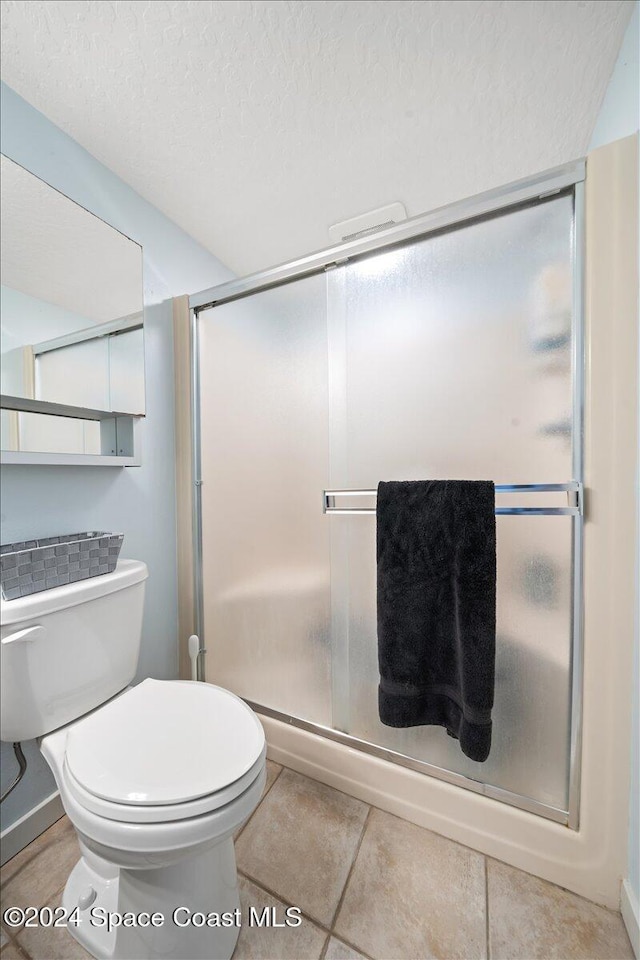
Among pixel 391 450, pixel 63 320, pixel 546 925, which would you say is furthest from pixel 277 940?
pixel 63 320

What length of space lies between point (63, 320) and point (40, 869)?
1.55 metres

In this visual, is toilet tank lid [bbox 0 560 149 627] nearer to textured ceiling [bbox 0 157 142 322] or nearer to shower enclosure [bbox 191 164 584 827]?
shower enclosure [bbox 191 164 584 827]

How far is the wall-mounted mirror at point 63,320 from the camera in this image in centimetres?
103

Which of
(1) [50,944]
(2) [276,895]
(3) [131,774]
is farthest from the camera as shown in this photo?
(2) [276,895]

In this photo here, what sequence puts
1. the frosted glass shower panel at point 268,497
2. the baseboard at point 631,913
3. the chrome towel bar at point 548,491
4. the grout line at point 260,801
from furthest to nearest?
the frosted glass shower panel at point 268,497
the grout line at point 260,801
the chrome towel bar at point 548,491
the baseboard at point 631,913

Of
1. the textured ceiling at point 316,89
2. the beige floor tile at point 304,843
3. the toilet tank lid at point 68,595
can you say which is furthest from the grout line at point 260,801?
the textured ceiling at point 316,89

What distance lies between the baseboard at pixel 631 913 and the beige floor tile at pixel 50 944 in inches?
47.5

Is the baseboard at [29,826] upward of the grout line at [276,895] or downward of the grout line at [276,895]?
upward

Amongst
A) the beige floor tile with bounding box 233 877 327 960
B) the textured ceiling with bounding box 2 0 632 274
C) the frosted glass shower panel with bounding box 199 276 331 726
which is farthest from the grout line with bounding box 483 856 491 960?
the textured ceiling with bounding box 2 0 632 274

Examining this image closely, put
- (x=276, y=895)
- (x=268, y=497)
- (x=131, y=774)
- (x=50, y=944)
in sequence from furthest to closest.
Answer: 1. (x=268, y=497)
2. (x=276, y=895)
3. (x=50, y=944)
4. (x=131, y=774)

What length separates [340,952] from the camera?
33.1 inches

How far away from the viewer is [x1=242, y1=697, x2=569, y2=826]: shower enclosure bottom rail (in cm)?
100

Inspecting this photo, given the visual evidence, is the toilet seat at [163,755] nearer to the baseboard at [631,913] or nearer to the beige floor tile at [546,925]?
the beige floor tile at [546,925]

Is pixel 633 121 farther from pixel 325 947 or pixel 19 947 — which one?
pixel 19 947
